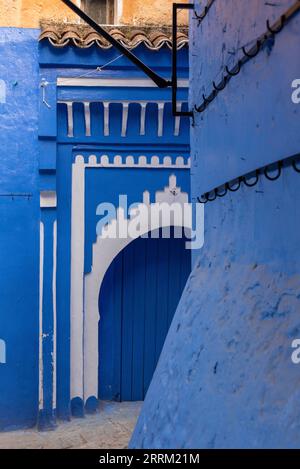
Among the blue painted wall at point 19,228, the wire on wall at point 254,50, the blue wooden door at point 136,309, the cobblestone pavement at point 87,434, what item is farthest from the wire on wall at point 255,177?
the blue wooden door at point 136,309

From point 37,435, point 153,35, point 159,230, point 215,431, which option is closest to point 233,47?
point 215,431

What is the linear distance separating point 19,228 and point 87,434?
232 cm

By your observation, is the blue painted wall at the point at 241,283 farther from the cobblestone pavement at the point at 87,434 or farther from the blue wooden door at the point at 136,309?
the blue wooden door at the point at 136,309

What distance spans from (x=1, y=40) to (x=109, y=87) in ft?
4.27

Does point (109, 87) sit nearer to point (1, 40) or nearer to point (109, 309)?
point (1, 40)

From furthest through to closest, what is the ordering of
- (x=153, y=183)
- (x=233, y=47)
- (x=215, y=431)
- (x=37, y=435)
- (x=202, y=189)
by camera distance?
(x=153, y=183)
(x=37, y=435)
(x=202, y=189)
(x=233, y=47)
(x=215, y=431)

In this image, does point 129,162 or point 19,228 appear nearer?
point 19,228

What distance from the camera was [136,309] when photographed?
7191 millimetres

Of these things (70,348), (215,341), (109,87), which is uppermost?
(109,87)

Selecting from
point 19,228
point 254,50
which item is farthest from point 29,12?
point 254,50

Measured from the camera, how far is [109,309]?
7.11 metres

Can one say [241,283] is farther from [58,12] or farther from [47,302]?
[58,12]

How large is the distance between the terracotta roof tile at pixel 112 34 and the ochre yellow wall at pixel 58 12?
347mm

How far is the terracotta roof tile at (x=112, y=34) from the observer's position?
6.38 m
